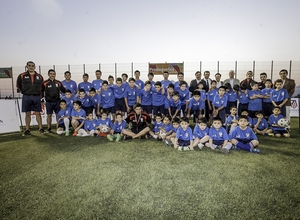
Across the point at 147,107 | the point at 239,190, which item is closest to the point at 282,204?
the point at 239,190

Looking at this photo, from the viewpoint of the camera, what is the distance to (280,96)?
246 inches

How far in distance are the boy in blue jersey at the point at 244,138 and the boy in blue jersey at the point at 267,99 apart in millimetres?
2912

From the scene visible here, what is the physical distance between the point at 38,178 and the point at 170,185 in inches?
84.8

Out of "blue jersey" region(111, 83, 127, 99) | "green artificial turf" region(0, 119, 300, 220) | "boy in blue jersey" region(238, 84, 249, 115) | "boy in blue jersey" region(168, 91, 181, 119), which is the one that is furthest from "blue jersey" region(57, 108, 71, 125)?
"boy in blue jersey" region(238, 84, 249, 115)

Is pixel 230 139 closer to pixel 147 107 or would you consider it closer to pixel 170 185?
pixel 170 185

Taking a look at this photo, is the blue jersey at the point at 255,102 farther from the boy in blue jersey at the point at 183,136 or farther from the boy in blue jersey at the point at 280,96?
the boy in blue jersey at the point at 183,136

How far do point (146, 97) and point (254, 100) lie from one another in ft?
14.0

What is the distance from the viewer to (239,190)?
7.91ft

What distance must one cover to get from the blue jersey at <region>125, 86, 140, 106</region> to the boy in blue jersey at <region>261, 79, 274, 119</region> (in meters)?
4.99

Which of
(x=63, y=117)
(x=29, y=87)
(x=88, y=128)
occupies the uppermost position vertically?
(x=29, y=87)

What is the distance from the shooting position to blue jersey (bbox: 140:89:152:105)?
7.23 meters

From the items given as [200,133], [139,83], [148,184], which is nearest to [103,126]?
[139,83]

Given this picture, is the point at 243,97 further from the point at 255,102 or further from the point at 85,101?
the point at 85,101

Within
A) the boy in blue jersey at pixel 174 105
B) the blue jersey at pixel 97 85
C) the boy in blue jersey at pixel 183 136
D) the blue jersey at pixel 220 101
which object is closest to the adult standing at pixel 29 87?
the blue jersey at pixel 97 85
